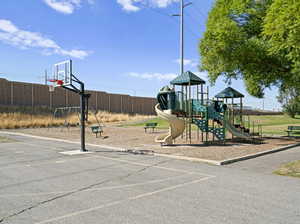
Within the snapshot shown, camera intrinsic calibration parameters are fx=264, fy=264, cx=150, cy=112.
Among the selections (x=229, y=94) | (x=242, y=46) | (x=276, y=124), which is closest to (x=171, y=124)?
(x=242, y=46)

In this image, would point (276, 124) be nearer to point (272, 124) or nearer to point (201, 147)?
point (272, 124)

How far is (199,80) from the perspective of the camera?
15875 mm

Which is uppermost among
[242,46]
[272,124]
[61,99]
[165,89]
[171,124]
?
[242,46]

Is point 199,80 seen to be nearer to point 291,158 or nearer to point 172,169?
point 291,158

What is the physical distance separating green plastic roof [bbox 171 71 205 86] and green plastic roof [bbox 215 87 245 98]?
465cm

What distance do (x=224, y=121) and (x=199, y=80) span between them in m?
3.01

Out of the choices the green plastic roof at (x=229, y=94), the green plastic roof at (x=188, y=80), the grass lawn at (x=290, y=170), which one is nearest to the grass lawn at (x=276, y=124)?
the green plastic roof at (x=229, y=94)

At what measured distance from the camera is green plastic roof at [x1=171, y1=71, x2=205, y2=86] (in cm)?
1565

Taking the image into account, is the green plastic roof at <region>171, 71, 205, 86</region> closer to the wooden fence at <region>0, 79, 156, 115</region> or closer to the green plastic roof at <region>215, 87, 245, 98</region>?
the green plastic roof at <region>215, 87, 245, 98</region>

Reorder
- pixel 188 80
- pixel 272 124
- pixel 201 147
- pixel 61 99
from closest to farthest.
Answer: pixel 201 147, pixel 188 80, pixel 272 124, pixel 61 99

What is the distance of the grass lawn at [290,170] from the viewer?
311 inches

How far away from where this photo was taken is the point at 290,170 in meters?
8.37

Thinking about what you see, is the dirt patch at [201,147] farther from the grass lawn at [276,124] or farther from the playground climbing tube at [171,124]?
the grass lawn at [276,124]

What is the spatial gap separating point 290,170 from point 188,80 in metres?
8.38
